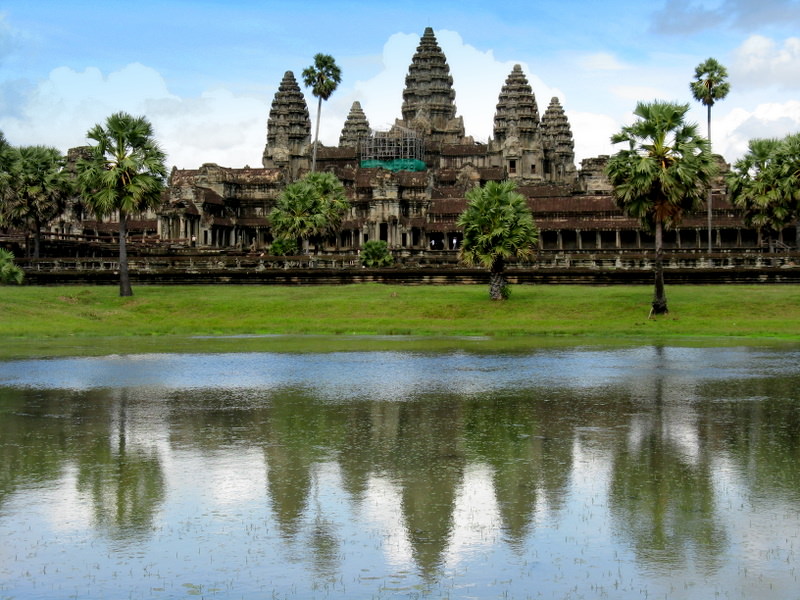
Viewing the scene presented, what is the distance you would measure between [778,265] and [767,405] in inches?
1766

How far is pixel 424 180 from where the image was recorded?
5017 inches

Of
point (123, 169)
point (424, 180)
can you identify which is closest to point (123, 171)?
point (123, 169)

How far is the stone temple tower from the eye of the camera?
493 feet

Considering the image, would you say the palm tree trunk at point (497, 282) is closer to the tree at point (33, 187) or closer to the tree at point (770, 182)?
the tree at point (770, 182)

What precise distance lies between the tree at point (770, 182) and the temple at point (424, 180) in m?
25.5

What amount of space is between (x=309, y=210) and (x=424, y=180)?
41.9 meters

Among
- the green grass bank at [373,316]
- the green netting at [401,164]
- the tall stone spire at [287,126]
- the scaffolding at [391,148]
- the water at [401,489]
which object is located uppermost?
the tall stone spire at [287,126]

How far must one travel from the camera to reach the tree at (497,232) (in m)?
59.1

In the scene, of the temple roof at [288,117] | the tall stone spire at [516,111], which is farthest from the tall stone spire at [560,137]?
the temple roof at [288,117]

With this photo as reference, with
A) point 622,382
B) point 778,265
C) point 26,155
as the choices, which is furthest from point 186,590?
point 26,155

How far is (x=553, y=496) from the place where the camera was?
598 inches

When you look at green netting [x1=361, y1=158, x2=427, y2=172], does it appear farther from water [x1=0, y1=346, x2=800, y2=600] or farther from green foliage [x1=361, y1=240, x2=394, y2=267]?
water [x1=0, y1=346, x2=800, y2=600]

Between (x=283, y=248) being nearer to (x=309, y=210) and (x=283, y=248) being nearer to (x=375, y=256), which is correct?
(x=309, y=210)

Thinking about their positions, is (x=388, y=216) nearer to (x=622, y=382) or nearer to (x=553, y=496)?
(x=622, y=382)
